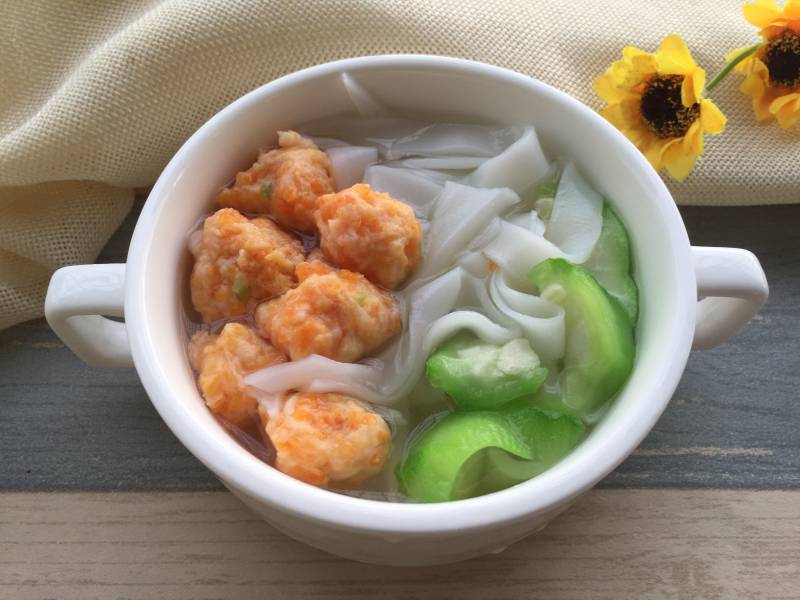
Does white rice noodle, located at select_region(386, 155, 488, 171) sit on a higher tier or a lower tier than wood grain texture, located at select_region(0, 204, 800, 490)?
higher

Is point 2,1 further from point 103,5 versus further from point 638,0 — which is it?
point 638,0

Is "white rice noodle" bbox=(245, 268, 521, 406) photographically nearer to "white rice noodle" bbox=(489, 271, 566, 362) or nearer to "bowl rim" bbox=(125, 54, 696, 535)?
"white rice noodle" bbox=(489, 271, 566, 362)

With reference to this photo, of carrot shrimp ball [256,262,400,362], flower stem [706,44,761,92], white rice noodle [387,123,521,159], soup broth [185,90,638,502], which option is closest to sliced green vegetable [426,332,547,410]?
soup broth [185,90,638,502]

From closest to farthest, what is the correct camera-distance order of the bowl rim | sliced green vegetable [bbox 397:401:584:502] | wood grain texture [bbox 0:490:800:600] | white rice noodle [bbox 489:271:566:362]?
the bowl rim < sliced green vegetable [bbox 397:401:584:502] < white rice noodle [bbox 489:271:566:362] < wood grain texture [bbox 0:490:800:600]

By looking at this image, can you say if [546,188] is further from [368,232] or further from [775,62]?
[775,62]

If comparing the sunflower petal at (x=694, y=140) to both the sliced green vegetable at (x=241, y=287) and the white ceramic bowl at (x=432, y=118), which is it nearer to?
the white ceramic bowl at (x=432, y=118)

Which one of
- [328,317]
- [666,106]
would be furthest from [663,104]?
[328,317]
